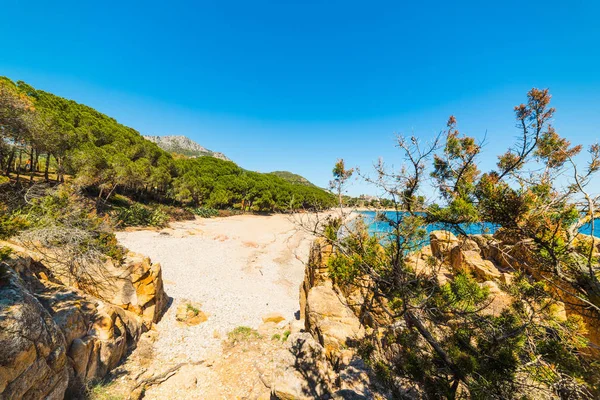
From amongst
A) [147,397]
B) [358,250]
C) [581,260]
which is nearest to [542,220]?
[581,260]

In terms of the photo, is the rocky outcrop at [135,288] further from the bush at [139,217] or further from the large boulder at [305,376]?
the bush at [139,217]

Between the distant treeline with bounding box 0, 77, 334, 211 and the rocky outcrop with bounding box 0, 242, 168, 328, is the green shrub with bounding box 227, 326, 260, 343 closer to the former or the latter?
the rocky outcrop with bounding box 0, 242, 168, 328

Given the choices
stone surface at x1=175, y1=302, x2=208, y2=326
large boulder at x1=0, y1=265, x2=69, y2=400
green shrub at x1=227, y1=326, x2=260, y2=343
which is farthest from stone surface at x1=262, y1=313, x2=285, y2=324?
large boulder at x1=0, y1=265, x2=69, y2=400

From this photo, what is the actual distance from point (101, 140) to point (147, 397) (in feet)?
104

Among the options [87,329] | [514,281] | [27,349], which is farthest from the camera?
[87,329]

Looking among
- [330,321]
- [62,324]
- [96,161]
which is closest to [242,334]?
[330,321]

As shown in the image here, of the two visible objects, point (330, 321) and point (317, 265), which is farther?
point (317, 265)

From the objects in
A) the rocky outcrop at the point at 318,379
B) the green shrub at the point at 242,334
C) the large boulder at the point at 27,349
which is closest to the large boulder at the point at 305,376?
the rocky outcrop at the point at 318,379

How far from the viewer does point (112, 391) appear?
4.80 metres

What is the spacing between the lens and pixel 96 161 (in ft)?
63.1

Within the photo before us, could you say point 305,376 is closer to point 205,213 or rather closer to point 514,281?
point 514,281

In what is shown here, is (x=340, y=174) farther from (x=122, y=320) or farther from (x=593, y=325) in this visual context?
(x=122, y=320)

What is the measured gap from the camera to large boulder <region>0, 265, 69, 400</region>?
2.82 m

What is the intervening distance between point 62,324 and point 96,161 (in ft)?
69.0
